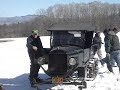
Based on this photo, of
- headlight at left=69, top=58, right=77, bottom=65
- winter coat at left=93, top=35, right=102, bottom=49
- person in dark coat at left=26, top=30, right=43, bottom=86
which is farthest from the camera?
winter coat at left=93, top=35, right=102, bottom=49

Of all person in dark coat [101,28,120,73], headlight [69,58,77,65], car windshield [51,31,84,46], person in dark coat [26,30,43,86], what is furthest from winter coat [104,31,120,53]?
person in dark coat [26,30,43,86]

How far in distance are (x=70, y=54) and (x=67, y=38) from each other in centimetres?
179

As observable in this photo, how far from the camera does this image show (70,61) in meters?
12.1

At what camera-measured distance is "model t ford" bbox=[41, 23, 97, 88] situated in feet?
39.7

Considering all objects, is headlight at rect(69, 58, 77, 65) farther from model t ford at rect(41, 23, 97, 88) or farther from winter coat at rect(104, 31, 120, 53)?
winter coat at rect(104, 31, 120, 53)

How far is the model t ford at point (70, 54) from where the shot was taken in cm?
1210

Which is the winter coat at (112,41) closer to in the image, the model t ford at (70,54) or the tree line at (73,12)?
the model t ford at (70,54)

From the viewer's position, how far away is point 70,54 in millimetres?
12055

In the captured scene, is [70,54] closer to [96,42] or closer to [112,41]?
[112,41]

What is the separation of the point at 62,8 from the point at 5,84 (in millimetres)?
133688

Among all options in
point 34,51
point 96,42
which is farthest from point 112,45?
point 34,51

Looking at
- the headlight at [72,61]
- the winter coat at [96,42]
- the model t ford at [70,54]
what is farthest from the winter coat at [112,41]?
the headlight at [72,61]

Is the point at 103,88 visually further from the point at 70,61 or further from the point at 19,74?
the point at 19,74

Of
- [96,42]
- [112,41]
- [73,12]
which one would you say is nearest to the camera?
[112,41]
